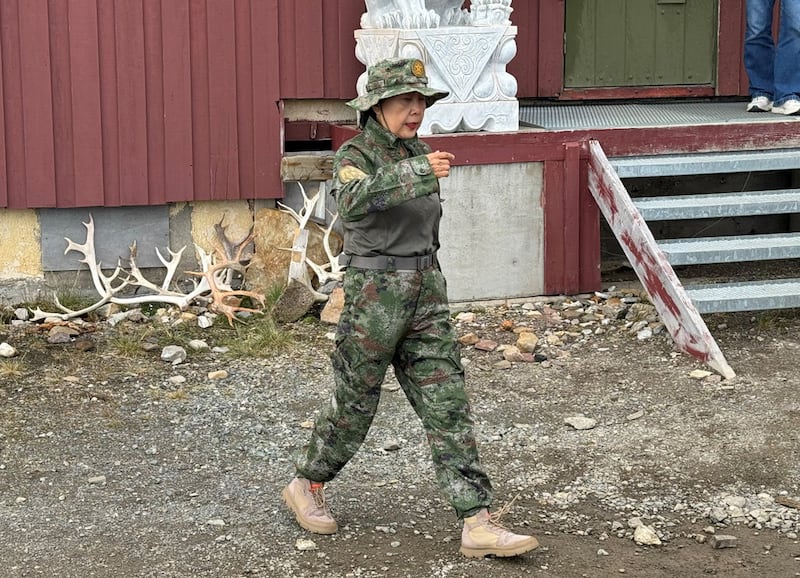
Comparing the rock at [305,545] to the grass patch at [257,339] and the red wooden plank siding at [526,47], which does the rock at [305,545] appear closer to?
the grass patch at [257,339]

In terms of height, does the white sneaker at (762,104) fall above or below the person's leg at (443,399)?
above

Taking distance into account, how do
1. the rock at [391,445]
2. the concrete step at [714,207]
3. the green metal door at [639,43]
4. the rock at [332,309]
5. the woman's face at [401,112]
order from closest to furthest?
the woman's face at [401,112], the rock at [391,445], the concrete step at [714,207], the rock at [332,309], the green metal door at [639,43]

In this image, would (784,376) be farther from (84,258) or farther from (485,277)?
(84,258)

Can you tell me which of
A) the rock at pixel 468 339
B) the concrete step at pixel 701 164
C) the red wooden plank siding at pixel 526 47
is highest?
the red wooden plank siding at pixel 526 47

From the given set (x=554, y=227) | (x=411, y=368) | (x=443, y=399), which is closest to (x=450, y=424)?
(x=443, y=399)

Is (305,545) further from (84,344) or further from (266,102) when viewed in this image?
(266,102)

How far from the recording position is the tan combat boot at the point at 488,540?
4754 millimetres

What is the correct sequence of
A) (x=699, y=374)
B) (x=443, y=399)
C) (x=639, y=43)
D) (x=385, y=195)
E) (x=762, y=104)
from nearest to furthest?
(x=385, y=195) → (x=443, y=399) → (x=699, y=374) → (x=762, y=104) → (x=639, y=43)

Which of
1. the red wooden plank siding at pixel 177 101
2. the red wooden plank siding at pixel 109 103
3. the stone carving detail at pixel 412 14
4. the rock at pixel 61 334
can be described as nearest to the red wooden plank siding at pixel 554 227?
the stone carving detail at pixel 412 14

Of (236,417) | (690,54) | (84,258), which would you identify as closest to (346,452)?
(236,417)

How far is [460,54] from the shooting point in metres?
7.96

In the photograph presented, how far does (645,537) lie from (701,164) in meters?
3.57

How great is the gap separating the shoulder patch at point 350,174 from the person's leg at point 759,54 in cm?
516

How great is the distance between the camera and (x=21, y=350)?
764 centimetres
